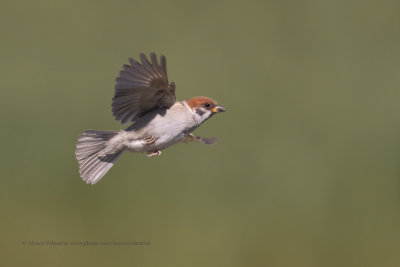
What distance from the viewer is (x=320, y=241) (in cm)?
546

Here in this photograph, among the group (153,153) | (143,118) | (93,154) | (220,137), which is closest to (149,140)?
(153,153)

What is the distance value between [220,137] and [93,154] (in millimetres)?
3335

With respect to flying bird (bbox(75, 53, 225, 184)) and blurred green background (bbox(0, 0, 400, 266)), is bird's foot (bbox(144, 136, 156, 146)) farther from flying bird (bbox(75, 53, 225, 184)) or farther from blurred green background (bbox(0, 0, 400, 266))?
blurred green background (bbox(0, 0, 400, 266))

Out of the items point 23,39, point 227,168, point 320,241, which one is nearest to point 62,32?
point 23,39

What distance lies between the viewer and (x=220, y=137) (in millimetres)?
6117

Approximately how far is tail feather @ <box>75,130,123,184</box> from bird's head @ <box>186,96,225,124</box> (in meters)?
0.36

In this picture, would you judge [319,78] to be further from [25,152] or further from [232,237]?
[25,152]

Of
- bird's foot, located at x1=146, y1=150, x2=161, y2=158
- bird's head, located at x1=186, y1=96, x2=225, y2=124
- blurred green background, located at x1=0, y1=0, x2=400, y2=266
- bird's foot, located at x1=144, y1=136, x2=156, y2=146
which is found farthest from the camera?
blurred green background, located at x1=0, y1=0, x2=400, y2=266

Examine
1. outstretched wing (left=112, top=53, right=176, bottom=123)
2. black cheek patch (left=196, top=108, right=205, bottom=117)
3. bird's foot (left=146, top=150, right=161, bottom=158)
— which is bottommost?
bird's foot (left=146, top=150, right=161, bottom=158)

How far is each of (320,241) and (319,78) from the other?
8.11 feet

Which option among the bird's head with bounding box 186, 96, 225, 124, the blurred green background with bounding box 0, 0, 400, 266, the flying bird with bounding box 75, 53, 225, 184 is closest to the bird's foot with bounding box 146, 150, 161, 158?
the flying bird with bounding box 75, 53, 225, 184

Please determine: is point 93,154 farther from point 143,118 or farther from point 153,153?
point 153,153

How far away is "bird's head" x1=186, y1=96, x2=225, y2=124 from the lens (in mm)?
2744

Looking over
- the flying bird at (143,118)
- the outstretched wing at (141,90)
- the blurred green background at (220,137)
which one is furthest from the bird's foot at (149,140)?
the blurred green background at (220,137)
